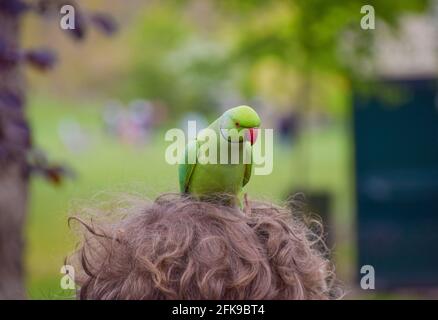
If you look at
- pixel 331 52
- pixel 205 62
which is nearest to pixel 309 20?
pixel 331 52

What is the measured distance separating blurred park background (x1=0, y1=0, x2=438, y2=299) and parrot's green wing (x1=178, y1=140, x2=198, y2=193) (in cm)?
5

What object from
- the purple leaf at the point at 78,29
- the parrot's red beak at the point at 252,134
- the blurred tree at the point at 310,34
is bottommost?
the parrot's red beak at the point at 252,134

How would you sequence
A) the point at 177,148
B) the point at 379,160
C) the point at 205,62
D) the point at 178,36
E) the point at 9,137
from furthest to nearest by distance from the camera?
1. the point at 178,36
2. the point at 205,62
3. the point at 379,160
4. the point at 9,137
5. the point at 177,148

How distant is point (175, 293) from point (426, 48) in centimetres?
962

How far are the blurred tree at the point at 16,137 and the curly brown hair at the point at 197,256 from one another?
169 centimetres

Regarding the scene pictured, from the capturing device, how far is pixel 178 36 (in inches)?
1028

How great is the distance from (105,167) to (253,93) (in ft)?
42.2

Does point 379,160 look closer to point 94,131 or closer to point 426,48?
point 426,48

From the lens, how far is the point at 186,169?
2.39 meters

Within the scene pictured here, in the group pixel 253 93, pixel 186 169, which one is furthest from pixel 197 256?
pixel 253 93

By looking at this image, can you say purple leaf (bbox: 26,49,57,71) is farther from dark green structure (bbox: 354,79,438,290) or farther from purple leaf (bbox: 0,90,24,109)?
dark green structure (bbox: 354,79,438,290)

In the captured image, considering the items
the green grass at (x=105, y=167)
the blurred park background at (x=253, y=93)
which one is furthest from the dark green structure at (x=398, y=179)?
the green grass at (x=105, y=167)

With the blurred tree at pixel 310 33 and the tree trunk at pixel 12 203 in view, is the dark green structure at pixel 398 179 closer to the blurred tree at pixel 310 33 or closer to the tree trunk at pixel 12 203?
the blurred tree at pixel 310 33

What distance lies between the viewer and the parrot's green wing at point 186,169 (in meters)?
2.32
